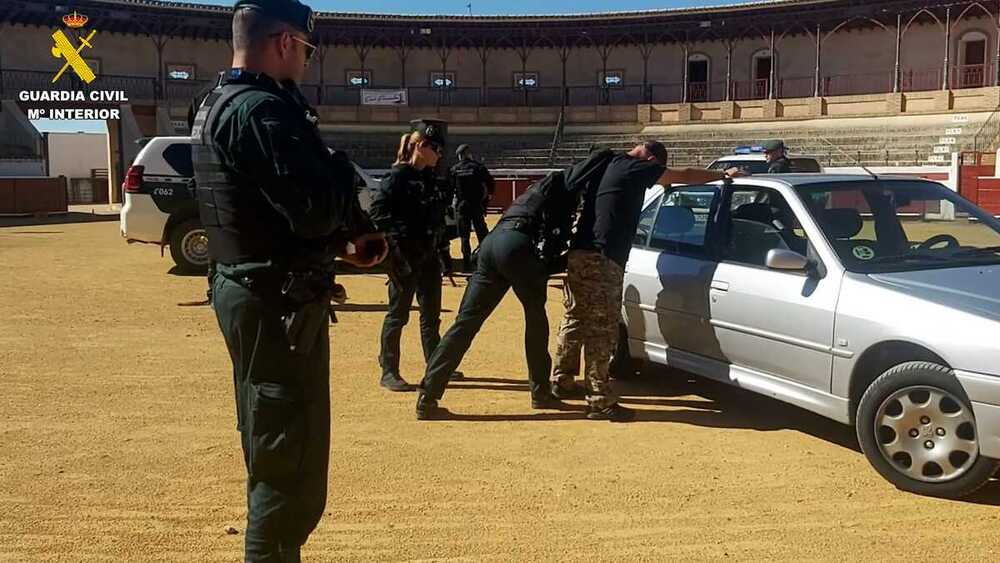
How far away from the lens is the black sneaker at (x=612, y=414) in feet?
18.2

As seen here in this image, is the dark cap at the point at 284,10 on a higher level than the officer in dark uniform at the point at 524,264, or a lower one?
higher

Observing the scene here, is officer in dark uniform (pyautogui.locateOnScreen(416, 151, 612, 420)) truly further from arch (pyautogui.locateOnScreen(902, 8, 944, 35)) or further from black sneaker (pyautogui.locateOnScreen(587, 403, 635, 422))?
arch (pyautogui.locateOnScreen(902, 8, 944, 35))

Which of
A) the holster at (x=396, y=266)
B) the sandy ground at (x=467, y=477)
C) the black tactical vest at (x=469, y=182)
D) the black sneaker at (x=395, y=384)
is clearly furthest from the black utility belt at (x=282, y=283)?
the black tactical vest at (x=469, y=182)

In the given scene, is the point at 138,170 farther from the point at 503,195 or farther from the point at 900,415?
the point at 503,195

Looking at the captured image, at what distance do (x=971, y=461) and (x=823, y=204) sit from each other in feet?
6.04

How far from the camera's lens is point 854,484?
173 inches

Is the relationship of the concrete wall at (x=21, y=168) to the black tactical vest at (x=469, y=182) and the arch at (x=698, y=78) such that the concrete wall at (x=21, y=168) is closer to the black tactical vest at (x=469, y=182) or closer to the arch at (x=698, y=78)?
the black tactical vest at (x=469, y=182)

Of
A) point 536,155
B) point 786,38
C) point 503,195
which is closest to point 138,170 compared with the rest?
point 503,195

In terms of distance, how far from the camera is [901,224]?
553cm

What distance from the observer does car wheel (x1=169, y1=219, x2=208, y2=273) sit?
1232cm

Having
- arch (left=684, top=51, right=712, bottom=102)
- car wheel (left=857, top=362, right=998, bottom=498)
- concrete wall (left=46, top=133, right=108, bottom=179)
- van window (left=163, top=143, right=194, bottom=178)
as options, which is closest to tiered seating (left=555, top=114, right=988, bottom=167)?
arch (left=684, top=51, right=712, bottom=102)

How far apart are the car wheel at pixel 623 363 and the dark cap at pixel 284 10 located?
168 inches

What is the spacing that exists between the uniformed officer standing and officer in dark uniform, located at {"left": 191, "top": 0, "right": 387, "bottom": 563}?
341 cm

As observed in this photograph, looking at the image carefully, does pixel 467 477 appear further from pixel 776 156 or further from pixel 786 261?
pixel 776 156
